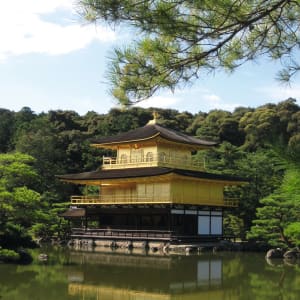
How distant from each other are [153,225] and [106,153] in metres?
17.4

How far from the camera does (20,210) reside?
49.3ft

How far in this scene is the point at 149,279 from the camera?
45.8ft

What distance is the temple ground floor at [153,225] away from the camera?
960 inches

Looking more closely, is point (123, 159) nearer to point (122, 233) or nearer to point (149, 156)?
point (149, 156)

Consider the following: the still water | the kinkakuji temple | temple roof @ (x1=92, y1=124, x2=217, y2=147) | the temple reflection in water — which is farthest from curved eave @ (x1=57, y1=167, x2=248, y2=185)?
the still water

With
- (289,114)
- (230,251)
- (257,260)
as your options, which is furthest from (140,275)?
(289,114)

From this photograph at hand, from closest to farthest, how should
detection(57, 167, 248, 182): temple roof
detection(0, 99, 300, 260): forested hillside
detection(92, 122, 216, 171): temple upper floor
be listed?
1. detection(0, 99, 300, 260): forested hillside
2. detection(57, 167, 248, 182): temple roof
3. detection(92, 122, 216, 171): temple upper floor

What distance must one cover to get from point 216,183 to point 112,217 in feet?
19.3

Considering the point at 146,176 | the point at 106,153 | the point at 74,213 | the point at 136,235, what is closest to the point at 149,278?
the point at 136,235

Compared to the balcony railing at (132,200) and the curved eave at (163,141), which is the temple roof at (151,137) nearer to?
the curved eave at (163,141)

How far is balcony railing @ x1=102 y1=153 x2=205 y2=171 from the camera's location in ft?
90.0

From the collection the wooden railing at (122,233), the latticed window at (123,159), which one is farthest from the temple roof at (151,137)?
the wooden railing at (122,233)

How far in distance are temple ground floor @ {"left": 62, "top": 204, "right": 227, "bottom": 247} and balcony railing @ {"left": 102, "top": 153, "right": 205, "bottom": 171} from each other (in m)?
2.61

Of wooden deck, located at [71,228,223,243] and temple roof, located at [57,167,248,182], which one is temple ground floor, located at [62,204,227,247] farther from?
temple roof, located at [57,167,248,182]
